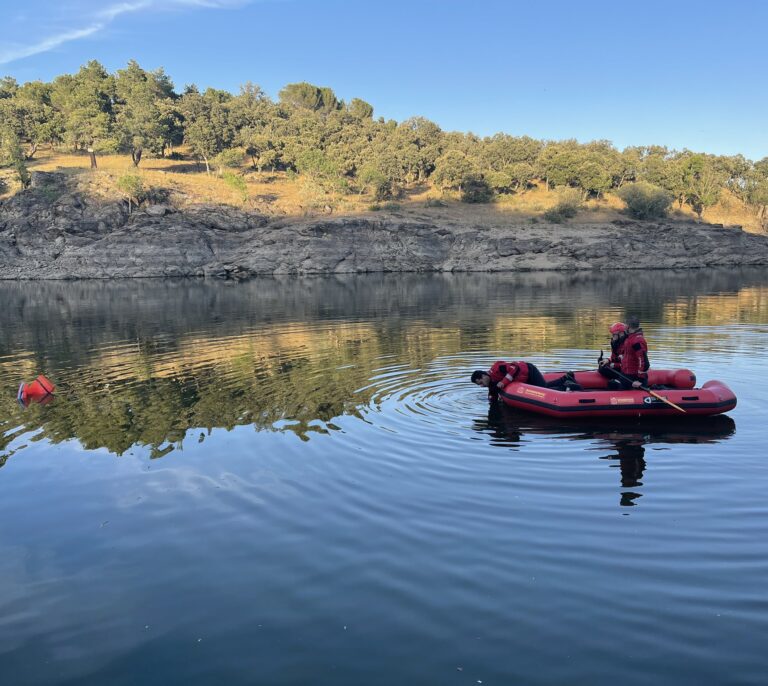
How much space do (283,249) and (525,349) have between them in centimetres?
5446

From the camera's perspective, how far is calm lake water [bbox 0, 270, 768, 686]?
19.2 feet

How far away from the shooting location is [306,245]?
239 feet

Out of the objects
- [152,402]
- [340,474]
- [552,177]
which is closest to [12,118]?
[552,177]

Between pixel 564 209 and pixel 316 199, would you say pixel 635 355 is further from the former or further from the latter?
pixel 316 199

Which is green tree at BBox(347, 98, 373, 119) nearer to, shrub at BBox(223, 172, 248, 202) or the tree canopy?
the tree canopy

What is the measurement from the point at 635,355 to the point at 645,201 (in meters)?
74.5

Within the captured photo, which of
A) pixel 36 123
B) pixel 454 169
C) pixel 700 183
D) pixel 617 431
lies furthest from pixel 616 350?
pixel 36 123

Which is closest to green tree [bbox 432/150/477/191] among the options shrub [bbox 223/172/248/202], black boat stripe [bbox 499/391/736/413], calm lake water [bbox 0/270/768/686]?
shrub [bbox 223/172/248/202]

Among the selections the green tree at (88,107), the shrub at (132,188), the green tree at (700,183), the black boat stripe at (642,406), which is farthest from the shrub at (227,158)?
the black boat stripe at (642,406)

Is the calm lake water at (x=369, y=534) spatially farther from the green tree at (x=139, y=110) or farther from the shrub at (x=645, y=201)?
the green tree at (x=139, y=110)

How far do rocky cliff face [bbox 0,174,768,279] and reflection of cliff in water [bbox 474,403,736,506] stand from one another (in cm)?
5849

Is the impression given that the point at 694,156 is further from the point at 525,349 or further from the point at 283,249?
the point at 525,349

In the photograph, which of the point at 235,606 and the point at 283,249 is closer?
the point at 235,606

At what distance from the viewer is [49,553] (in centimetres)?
819
